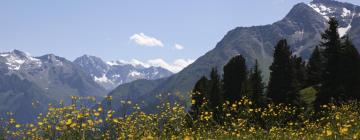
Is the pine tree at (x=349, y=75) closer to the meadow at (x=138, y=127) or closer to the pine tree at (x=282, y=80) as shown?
the pine tree at (x=282, y=80)

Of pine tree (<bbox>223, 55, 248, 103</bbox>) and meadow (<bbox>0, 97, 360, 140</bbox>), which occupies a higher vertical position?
pine tree (<bbox>223, 55, 248, 103</bbox>)

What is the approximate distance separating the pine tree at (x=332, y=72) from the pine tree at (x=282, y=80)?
4.83 m

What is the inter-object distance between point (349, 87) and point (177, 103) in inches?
1271

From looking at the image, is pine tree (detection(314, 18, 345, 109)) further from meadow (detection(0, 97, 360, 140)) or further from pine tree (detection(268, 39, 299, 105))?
meadow (detection(0, 97, 360, 140))

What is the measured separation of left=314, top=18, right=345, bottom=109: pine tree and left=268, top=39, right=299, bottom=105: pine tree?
483cm

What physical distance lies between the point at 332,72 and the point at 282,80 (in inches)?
306

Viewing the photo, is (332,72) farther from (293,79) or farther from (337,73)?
(293,79)

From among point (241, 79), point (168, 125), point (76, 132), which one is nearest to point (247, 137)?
point (168, 125)

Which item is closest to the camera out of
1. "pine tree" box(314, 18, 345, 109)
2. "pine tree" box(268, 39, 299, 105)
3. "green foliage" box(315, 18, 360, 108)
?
"pine tree" box(314, 18, 345, 109)

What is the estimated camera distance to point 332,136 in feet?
26.1

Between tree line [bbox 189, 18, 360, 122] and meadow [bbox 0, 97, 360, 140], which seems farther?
tree line [bbox 189, 18, 360, 122]

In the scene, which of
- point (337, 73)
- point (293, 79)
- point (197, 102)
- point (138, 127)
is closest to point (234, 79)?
point (293, 79)

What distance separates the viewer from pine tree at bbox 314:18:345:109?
3866 centimetres

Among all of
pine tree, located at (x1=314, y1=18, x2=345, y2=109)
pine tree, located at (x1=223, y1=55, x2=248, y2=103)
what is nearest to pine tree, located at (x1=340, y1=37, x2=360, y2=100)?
pine tree, located at (x1=314, y1=18, x2=345, y2=109)
